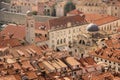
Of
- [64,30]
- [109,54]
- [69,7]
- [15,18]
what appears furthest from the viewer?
[69,7]

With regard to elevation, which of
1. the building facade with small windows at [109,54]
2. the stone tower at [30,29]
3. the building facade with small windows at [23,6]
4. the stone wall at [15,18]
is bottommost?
the stone wall at [15,18]

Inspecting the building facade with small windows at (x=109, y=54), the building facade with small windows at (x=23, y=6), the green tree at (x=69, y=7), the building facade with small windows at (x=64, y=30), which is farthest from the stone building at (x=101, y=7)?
the building facade with small windows at (x=109, y=54)

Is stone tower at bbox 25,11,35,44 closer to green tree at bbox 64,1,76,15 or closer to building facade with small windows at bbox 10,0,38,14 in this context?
green tree at bbox 64,1,76,15

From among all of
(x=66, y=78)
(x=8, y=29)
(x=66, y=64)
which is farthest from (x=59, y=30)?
(x=66, y=78)

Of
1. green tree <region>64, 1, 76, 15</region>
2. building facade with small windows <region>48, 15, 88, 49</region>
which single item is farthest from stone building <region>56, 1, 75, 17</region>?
building facade with small windows <region>48, 15, 88, 49</region>

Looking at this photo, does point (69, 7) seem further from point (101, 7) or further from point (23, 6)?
point (23, 6)

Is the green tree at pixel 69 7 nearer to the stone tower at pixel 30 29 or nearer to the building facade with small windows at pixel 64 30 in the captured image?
the building facade with small windows at pixel 64 30

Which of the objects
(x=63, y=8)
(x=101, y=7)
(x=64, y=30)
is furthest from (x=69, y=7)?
(x=64, y=30)

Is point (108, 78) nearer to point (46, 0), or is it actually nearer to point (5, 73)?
point (5, 73)

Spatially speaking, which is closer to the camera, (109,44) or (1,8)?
(109,44)

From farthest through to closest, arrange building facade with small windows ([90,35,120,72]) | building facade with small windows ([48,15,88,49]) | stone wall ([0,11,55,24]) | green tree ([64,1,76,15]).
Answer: green tree ([64,1,76,15]) < stone wall ([0,11,55,24]) < building facade with small windows ([48,15,88,49]) < building facade with small windows ([90,35,120,72])

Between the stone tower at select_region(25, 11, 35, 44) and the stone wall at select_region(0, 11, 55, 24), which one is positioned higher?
the stone tower at select_region(25, 11, 35, 44)
